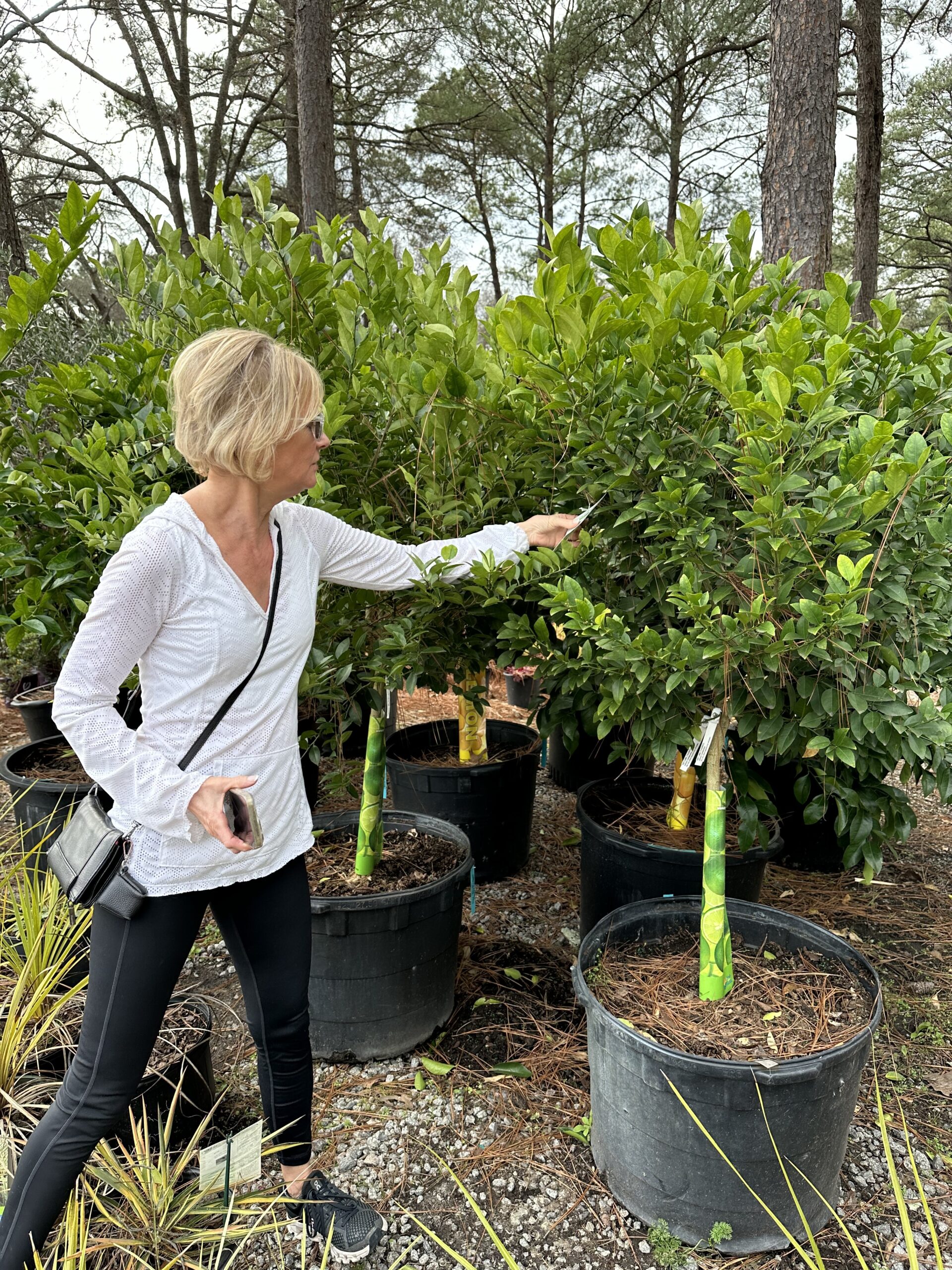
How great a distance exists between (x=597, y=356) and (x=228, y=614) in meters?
0.98

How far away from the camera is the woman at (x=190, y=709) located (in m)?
1.36

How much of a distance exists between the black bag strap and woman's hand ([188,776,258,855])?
69 mm

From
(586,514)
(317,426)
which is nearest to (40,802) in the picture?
(317,426)

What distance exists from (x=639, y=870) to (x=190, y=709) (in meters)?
1.58

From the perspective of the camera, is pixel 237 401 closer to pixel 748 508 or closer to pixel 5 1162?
pixel 748 508

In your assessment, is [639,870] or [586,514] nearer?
[586,514]

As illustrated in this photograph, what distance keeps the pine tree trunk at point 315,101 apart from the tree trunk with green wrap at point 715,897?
593 centimetres

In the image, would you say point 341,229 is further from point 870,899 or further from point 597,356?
point 870,899

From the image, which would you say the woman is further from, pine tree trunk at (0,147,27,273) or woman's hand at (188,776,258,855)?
pine tree trunk at (0,147,27,273)

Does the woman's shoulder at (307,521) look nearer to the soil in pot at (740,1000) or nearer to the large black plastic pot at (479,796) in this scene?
the soil in pot at (740,1000)

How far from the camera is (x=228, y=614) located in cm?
147

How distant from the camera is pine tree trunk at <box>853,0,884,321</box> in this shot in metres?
6.77

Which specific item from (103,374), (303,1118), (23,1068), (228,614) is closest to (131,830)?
(228,614)

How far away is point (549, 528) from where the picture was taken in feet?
6.68
